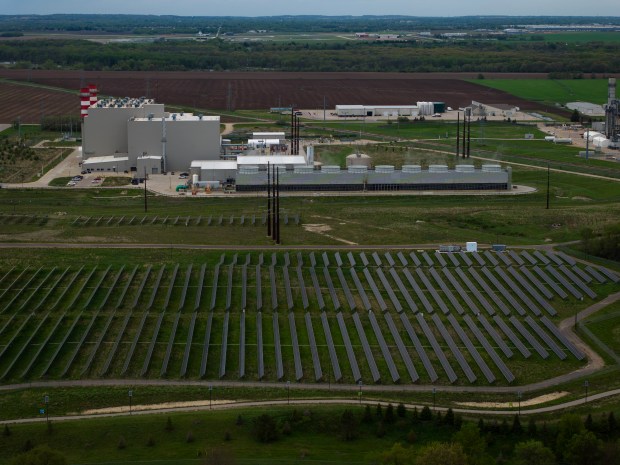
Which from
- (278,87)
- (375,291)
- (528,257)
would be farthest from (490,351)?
(278,87)

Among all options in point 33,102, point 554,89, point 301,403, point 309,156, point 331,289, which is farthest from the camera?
point 554,89

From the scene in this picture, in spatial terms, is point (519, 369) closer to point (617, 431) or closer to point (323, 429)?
point (617, 431)

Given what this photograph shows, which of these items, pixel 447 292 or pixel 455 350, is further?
pixel 447 292

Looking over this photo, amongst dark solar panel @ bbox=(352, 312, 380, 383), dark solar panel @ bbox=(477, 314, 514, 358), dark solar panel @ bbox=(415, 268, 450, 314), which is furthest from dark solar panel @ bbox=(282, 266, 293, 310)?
dark solar panel @ bbox=(477, 314, 514, 358)

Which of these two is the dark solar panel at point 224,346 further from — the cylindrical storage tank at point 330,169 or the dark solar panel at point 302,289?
the cylindrical storage tank at point 330,169

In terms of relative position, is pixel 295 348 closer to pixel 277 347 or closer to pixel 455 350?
pixel 277 347
